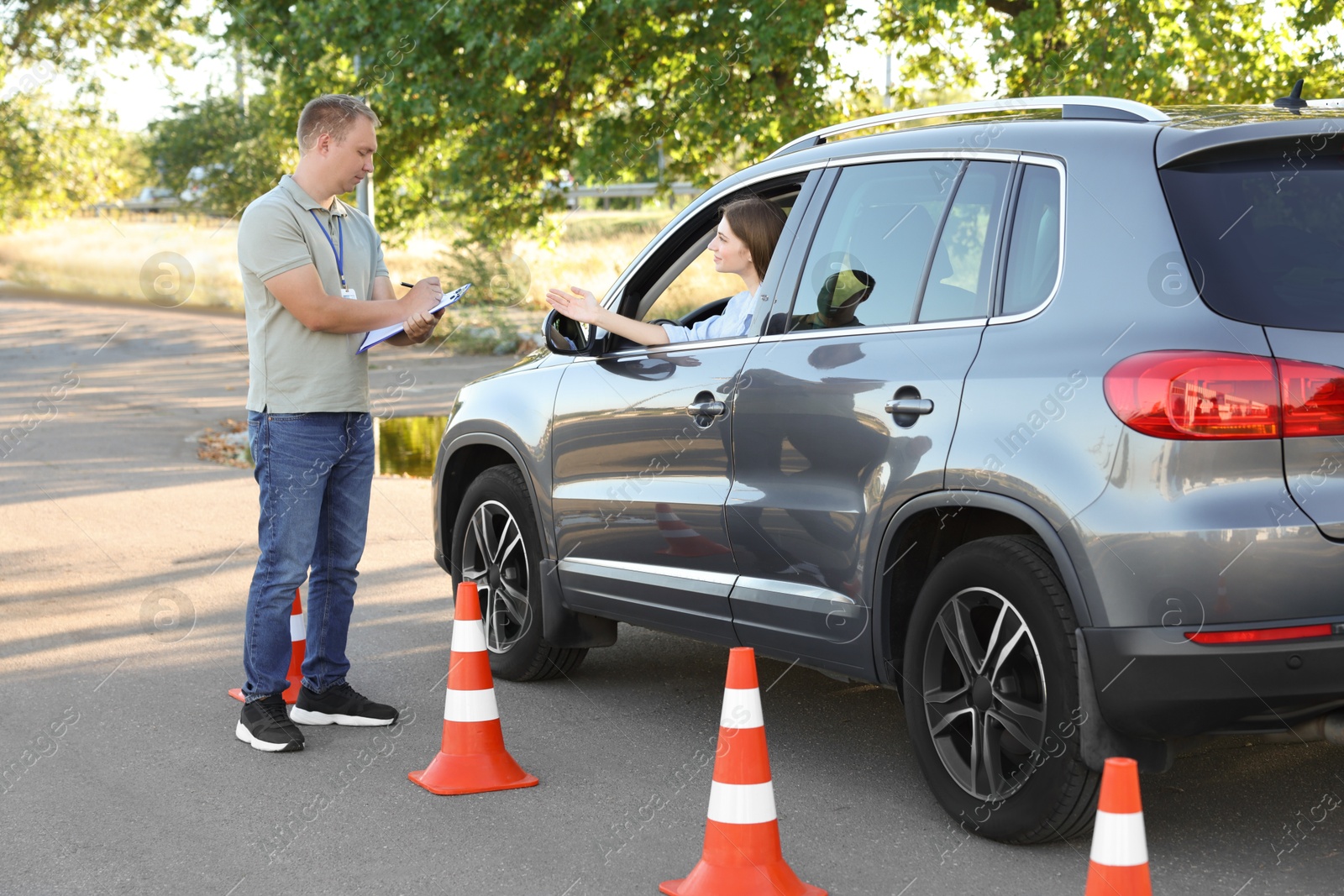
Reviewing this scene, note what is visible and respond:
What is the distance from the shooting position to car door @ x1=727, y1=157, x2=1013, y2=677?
4012mm

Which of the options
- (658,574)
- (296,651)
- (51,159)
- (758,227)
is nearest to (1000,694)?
(658,574)

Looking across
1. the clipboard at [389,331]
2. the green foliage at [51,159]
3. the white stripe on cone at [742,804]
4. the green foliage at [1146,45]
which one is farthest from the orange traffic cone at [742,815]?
the green foliage at [51,159]

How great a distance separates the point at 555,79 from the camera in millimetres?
15102

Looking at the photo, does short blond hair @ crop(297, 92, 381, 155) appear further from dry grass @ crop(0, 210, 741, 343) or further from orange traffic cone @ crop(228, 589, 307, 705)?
dry grass @ crop(0, 210, 741, 343)

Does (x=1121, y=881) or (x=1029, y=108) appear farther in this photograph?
(x=1029, y=108)

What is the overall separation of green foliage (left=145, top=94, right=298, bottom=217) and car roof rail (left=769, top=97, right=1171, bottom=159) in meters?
25.7

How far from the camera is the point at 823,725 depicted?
212 inches

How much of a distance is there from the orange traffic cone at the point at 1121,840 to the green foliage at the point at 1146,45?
29.9 ft

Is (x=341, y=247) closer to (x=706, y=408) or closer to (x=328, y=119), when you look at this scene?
(x=328, y=119)

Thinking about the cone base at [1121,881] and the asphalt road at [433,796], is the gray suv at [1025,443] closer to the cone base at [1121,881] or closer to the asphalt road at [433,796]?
the asphalt road at [433,796]

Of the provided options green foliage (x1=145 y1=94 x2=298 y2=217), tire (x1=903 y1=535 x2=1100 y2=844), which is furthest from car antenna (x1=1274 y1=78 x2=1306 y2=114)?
green foliage (x1=145 y1=94 x2=298 y2=217)

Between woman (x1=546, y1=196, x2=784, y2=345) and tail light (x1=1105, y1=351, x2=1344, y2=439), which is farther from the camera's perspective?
woman (x1=546, y1=196, x2=784, y2=345)

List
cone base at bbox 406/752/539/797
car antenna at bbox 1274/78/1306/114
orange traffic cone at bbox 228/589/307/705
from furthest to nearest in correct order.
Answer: orange traffic cone at bbox 228/589/307/705
cone base at bbox 406/752/539/797
car antenna at bbox 1274/78/1306/114

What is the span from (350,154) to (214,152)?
27.3 meters
